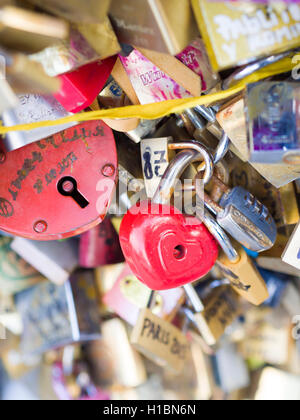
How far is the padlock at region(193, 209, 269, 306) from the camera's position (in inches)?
27.6

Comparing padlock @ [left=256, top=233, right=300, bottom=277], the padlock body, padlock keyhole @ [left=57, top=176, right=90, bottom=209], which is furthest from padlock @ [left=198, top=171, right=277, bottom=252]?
padlock keyhole @ [left=57, top=176, right=90, bottom=209]

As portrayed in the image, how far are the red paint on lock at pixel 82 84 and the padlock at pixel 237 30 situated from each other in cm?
19

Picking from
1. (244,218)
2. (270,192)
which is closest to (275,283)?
(270,192)

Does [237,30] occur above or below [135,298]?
above

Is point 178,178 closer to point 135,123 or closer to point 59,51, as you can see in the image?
point 135,123

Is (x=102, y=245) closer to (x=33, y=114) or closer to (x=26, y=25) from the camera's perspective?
(x=33, y=114)

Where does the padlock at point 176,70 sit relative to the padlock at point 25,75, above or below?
below

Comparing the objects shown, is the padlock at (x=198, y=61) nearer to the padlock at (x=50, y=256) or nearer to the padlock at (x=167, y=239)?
the padlock at (x=167, y=239)

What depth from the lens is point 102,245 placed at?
94 centimetres

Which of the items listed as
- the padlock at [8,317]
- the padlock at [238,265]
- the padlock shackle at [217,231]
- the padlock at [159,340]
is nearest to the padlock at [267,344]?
the padlock at [159,340]

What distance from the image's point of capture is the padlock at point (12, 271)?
0.99 m

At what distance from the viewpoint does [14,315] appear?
1.11 m

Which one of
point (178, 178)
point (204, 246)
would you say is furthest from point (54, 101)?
point (204, 246)

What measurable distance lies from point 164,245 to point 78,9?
0.37m
